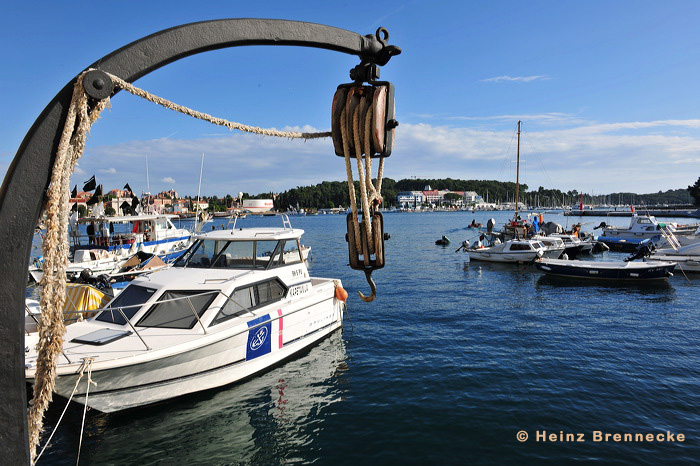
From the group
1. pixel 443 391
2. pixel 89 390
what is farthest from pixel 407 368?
pixel 89 390

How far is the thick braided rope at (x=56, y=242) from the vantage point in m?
2.66

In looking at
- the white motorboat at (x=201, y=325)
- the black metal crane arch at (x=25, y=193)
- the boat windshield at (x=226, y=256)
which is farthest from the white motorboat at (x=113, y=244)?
the black metal crane arch at (x=25, y=193)

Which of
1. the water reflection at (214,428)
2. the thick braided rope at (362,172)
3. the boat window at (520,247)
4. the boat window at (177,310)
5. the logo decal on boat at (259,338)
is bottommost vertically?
the water reflection at (214,428)

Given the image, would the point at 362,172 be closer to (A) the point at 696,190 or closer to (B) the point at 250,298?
(B) the point at 250,298

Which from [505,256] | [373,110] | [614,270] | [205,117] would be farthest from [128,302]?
[505,256]

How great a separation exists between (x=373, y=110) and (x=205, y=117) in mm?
1413

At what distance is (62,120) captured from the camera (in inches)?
106

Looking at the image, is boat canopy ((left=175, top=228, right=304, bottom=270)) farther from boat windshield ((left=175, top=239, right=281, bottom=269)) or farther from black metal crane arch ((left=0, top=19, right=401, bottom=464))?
black metal crane arch ((left=0, top=19, right=401, bottom=464))

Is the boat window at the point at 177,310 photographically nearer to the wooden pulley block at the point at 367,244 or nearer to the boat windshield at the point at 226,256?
the boat windshield at the point at 226,256

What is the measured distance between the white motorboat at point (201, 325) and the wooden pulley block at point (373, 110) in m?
6.50

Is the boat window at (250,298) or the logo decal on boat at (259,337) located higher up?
the boat window at (250,298)

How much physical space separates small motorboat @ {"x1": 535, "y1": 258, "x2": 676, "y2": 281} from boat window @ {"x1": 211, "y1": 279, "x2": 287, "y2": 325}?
2178 centimetres

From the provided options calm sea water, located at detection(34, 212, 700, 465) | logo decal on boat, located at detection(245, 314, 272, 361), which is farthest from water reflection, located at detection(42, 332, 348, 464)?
logo decal on boat, located at detection(245, 314, 272, 361)

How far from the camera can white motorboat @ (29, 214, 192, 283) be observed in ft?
79.5
